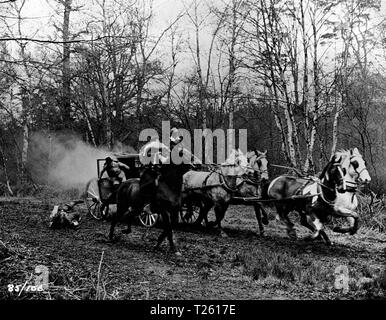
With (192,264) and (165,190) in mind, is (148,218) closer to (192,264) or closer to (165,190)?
(165,190)

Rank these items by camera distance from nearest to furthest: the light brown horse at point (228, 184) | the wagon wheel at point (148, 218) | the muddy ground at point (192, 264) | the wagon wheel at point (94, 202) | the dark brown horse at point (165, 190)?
the muddy ground at point (192, 264) → the dark brown horse at point (165, 190) → the light brown horse at point (228, 184) → the wagon wheel at point (148, 218) → the wagon wheel at point (94, 202)

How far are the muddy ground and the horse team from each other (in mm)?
623

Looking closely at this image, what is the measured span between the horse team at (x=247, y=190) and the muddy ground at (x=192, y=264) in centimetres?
62

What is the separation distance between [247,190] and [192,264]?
5169 mm

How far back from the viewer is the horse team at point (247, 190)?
8.70 meters

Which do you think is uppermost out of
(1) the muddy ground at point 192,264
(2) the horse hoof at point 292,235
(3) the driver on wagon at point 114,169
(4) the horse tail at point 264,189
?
(3) the driver on wagon at point 114,169

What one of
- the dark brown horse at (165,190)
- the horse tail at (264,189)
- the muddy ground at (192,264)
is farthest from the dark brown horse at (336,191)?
the dark brown horse at (165,190)

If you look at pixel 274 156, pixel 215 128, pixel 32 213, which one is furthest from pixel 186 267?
pixel 274 156

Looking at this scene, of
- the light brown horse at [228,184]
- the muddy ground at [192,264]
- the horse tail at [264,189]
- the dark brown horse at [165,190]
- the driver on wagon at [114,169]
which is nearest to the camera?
the muddy ground at [192,264]

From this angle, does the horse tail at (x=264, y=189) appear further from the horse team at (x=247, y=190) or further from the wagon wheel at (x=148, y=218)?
the wagon wheel at (x=148, y=218)

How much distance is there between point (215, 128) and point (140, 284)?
15597 mm

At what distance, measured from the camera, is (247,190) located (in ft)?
40.7

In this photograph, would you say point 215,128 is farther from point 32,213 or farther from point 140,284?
point 140,284
